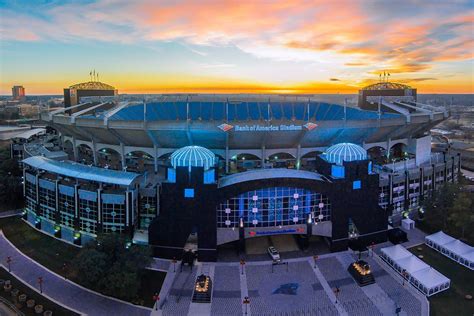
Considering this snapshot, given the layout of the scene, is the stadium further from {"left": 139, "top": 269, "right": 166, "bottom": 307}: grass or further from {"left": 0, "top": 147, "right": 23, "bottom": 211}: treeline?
{"left": 0, "top": 147, "right": 23, "bottom": 211}: treeline

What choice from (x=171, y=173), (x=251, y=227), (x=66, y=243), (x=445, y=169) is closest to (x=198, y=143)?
(x=171, y=173)

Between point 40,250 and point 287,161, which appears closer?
point 40,250

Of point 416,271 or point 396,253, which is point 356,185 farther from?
point 416,271

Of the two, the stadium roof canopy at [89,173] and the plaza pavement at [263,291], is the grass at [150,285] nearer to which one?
the plaza pavement at [263,291]

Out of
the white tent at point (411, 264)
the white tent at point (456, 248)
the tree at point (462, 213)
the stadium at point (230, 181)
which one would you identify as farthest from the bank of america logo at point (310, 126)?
the white tent at point (456, 248)

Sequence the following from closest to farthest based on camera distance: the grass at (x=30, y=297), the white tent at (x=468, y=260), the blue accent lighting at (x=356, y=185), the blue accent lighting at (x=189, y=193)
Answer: the grass at (x=30, y=297), the white tent at (x=468, y=260), the blue accent lighting at (x=189, y=193), the blue accent lighting at (x=356, y=185)

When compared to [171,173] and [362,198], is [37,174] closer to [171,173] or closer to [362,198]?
[171,173]

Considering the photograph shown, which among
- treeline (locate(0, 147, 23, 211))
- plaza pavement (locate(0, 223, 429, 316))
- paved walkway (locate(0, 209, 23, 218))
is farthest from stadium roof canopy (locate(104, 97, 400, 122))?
plaza pavement (locate(0, 223, 429, 316))
